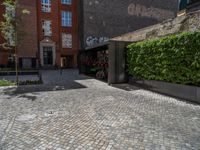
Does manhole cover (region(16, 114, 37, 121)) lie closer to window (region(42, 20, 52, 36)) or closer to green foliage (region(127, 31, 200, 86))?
green foliage (region(127, 31, 200, 86))

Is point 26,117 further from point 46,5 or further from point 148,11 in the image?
point 148,11

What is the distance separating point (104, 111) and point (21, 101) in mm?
3533

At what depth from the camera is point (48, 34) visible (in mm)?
26672

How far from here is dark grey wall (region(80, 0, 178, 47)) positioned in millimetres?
27797

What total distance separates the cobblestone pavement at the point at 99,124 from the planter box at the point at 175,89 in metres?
0.47

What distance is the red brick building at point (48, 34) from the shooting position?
971 inches

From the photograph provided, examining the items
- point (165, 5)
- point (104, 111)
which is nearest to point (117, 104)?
point (104, 111)

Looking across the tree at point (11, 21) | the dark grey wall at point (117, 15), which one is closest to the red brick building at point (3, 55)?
the dark grey wall at point (117, 15)

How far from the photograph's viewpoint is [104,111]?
18.3ft

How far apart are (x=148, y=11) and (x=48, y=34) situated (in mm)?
19922

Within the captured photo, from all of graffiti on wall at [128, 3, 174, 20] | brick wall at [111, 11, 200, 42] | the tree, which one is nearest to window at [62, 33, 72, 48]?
graffiti on wall at [128, 3, 174, 20]

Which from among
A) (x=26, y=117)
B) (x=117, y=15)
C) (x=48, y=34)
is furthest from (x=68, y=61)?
(x=26, y=117)

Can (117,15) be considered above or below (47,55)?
above

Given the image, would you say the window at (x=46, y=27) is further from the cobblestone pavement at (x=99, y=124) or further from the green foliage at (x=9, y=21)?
the cobblestone pavement at (x=99, y=124)
